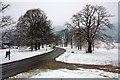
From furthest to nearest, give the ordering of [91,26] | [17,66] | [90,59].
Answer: [91,26] < [90,59] < [17,66]

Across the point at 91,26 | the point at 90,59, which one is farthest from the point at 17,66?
the point at 91,26

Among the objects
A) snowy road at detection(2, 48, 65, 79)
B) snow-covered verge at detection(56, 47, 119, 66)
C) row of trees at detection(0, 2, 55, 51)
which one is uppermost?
row of trees at detection(0, 2, 55, 51)

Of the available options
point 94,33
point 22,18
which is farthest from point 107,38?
point 22,18

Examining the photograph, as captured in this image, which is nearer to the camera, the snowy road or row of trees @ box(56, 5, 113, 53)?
the snowy road

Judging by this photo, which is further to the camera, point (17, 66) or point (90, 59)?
point (90, 59)

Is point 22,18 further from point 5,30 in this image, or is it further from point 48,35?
point 5,30

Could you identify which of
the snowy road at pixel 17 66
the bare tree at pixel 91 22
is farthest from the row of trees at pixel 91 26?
the snowy road at pixel 17 66

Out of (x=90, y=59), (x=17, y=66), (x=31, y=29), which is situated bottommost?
(x=90, y=59)

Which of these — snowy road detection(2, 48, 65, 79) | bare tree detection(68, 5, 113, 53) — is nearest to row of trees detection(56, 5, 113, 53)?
bare tree detection(68, 5, 113, 53)

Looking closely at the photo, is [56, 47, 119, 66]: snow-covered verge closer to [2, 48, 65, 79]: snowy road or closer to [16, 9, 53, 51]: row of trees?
[2, 48, 65, 79]: snowy road

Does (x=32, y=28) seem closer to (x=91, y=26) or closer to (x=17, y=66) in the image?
(x=91, y=26)

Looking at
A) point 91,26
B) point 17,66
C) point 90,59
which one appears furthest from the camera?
point 91,26

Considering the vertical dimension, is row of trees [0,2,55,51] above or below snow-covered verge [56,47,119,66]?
above

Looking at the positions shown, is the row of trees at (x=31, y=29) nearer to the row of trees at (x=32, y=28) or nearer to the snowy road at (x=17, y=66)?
the row of trees at (x=32, y=28)
